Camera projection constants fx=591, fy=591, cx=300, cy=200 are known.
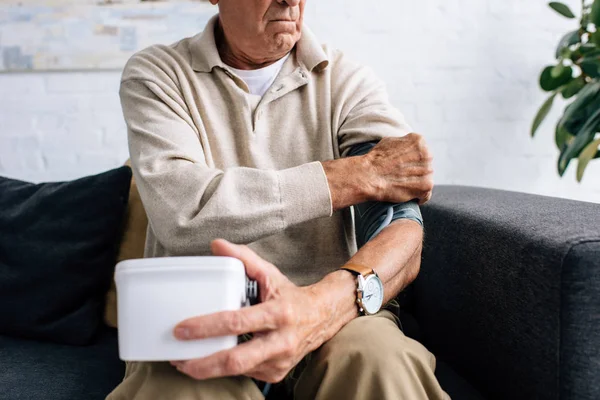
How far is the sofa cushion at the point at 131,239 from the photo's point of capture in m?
1.43

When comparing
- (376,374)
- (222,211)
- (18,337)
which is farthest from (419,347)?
(18,337)

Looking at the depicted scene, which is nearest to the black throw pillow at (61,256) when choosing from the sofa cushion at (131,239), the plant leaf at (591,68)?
the sofa cushion at (131,239)

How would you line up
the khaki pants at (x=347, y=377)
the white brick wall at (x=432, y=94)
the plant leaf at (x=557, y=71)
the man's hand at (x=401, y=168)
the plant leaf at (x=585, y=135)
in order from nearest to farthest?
the khaki pants at (x=347, y=377) < the man's hand at (x=401, y=168) < the plant leaf at (x=585, y=135) < the plant leaf at (x=557, y=71) < the white brick wall at (x=432, y=94)

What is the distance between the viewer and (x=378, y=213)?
1.08m

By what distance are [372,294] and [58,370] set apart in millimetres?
678

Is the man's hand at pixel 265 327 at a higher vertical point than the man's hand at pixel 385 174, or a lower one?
lower

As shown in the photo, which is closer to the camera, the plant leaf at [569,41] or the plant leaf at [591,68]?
the plant leaf at [591,68]

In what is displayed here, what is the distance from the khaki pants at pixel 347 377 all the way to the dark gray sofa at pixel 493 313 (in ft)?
0.50

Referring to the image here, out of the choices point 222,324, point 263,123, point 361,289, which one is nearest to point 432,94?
point 263,123

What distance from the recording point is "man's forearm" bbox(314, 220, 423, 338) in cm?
90

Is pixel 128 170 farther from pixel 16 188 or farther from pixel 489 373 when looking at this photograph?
pixel 489 373

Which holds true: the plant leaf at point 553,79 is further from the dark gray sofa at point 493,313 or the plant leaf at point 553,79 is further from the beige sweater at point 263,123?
the beige sweater at point 263,123

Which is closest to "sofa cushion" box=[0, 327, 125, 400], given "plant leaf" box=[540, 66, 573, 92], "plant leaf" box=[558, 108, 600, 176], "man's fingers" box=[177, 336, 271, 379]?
"man's fingers" box=[177, 336, 271, 379]

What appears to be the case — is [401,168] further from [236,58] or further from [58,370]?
[58,370]
